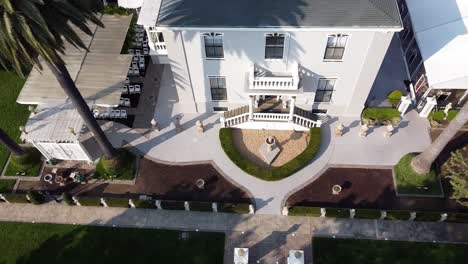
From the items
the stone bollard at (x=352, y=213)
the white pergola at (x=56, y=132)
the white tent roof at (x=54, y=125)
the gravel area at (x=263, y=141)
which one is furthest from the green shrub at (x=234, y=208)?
the white tent roof at (x=54, y=125)

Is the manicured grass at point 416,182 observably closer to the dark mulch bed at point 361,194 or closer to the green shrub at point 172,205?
the dark mulch bed at point 361,194

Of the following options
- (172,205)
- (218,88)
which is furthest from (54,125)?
(218,88)

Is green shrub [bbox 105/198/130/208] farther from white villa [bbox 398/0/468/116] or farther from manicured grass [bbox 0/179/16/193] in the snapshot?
white villa [bbox 398/0/468/116]

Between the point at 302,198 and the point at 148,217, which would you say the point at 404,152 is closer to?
the point at 302,198

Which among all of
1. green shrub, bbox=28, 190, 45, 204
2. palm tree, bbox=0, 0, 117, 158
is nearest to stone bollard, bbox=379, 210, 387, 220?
palm tree, bbox=0, 0, 117, 158

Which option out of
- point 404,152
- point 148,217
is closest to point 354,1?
point 404,152
